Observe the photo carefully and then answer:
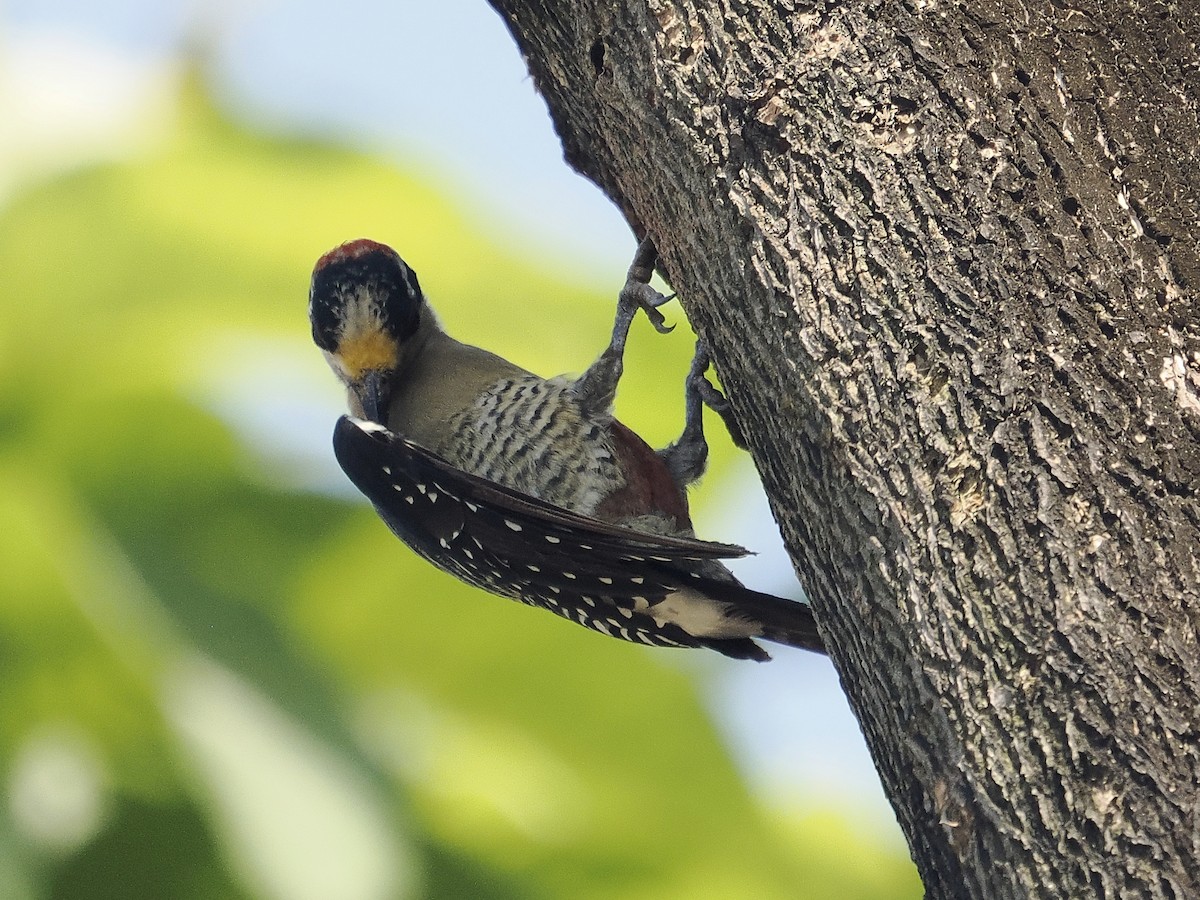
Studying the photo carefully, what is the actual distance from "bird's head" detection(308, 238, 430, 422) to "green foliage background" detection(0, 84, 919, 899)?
1278 mm

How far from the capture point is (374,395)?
3889mm

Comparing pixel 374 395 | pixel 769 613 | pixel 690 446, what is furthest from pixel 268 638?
pixel 769 613

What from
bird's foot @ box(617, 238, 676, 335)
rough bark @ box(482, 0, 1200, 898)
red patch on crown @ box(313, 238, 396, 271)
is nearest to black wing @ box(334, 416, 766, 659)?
bird's foot @ box(617, 238, 676, 335)

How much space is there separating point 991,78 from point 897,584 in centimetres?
76

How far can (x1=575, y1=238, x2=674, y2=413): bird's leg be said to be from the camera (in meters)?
3.13

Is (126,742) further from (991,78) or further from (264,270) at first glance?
(991,78)

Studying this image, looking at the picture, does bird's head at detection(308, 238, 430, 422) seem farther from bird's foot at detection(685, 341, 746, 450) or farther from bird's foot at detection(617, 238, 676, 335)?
bird's foot at detection(685, 341, 746, 450)

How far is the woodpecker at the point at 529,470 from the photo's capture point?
3146mm

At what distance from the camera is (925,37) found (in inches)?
73.8

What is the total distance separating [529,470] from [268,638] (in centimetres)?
281

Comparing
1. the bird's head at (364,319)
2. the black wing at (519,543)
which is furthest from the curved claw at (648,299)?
the bird's head at (364,319)

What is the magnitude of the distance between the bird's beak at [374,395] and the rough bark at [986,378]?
201 centimetres

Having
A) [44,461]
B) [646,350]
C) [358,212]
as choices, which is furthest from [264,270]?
[646,350]

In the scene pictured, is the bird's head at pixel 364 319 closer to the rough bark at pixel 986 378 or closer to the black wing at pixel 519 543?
the black wing at pixel 519 543
